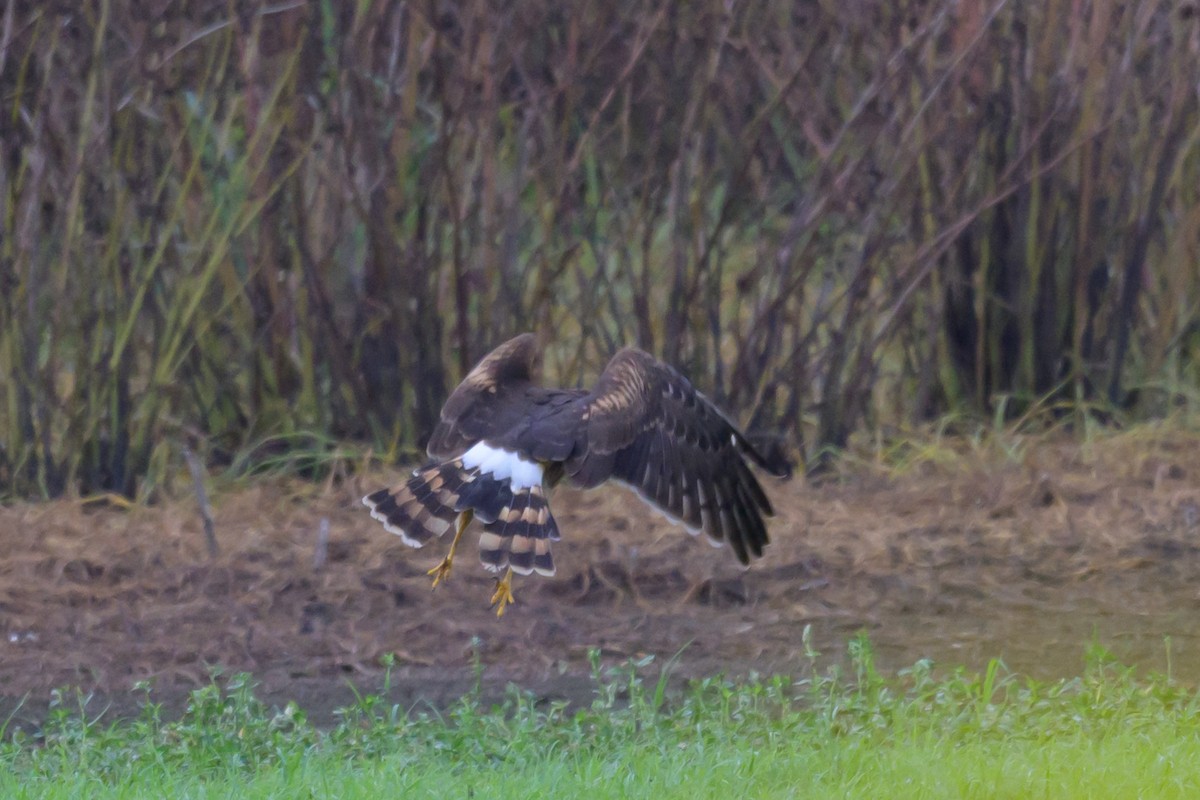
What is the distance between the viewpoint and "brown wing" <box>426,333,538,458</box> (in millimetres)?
5508

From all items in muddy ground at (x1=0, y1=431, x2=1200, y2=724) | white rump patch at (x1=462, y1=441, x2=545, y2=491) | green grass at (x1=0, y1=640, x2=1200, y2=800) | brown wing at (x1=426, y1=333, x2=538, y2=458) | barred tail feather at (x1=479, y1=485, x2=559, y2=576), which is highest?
brown wing at (x1=426, y1=333, x2=538, y2=458)

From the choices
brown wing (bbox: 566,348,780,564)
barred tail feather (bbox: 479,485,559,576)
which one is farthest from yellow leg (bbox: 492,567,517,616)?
brown wing (bbox: 566,348,780,564)

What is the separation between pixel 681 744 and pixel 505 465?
100 centimetres

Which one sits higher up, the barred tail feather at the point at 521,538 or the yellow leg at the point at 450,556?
the barred tail feather at the point at 521,538

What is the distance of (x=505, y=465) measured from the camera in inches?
209

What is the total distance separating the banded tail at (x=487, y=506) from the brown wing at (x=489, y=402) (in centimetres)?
14

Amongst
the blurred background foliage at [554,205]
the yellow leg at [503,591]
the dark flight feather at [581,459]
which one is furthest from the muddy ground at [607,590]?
the dark flight feather at [581,459]

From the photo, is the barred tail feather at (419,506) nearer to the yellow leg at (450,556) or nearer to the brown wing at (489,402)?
the yellow leg at (450,556)

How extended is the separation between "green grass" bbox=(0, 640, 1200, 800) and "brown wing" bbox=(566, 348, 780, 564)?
0.49 m

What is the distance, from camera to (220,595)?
6.18 metres

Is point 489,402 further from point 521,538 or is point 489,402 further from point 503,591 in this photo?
point 521,538

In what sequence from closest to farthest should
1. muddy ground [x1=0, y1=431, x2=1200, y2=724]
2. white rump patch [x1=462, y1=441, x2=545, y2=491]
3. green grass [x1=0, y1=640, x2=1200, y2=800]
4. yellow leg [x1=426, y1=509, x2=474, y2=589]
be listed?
green grass [x1=0, y1=640, x2=1200, y2=800]
white rump patch [x1=462, y1=441, x2=545, y2=491]
yellow leg [x1=426, y1=509, x2=474, y2=589]
muddy ground [x1=0, y1=431, x2=1200, y2=724]

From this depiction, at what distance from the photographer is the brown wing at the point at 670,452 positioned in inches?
207

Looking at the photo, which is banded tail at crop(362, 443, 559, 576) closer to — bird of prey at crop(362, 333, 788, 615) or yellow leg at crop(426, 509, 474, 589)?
bird of prey at crop(362, 333, 788, 615)
